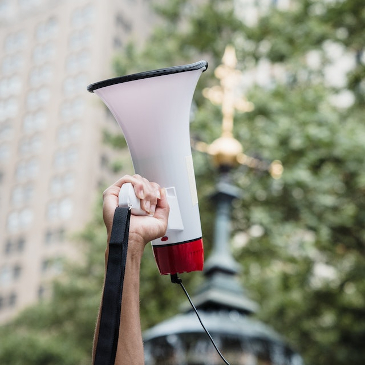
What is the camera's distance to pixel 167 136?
1456mm

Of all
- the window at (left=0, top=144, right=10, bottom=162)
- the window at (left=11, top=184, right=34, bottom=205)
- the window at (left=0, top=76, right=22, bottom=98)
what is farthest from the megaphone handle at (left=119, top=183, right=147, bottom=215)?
the window at (left=0, top=76, right=22, bottom=98)

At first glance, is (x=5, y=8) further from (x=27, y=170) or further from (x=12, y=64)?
(x=27, y=170)

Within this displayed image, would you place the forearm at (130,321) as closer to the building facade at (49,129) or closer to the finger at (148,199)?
the finger at (148,199)

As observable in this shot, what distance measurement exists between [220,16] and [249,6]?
740 mm

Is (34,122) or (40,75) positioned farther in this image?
(40,75)

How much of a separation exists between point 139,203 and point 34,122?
64898 millimetres

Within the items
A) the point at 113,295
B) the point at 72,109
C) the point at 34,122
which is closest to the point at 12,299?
the point at 34,122

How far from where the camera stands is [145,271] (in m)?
13.8

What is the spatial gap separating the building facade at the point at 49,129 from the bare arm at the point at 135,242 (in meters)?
53.8

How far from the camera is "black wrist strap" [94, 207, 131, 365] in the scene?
115cm

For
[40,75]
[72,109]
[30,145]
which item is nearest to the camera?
[72,109]

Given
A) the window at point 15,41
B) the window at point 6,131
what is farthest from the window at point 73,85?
the window at point 15,41

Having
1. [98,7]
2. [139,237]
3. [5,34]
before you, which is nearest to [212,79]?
[139,237]

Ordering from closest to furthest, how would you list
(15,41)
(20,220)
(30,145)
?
1. (20,220)
2. (30,145)
3. (15,41)
